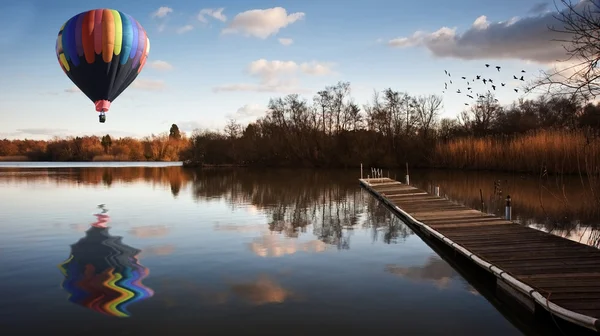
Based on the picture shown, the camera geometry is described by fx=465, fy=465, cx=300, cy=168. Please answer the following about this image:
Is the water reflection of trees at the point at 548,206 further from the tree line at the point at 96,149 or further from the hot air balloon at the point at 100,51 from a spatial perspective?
the tree line at the point at 96,149

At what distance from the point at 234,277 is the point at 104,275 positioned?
2.28 meters

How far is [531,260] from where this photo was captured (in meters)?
7.07

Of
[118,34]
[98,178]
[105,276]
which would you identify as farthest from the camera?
[98,178]

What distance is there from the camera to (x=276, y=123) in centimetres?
6206

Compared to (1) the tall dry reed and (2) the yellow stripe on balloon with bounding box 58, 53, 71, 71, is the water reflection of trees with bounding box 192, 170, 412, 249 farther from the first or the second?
(1) the tall dry reed

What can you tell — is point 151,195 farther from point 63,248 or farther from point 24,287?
point 24,287

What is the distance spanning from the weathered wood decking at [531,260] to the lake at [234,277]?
1.57 ft

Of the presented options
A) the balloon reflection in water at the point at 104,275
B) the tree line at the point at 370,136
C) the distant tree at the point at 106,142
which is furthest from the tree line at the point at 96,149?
the balloon reflection in water at the point at 104,275

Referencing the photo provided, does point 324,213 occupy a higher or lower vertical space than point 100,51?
lower

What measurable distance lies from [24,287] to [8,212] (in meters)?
10.5

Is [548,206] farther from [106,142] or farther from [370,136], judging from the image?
[106,142]

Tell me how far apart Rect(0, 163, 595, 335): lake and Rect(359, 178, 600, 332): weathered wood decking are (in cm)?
48

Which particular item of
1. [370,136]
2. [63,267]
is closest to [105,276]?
[63,267]

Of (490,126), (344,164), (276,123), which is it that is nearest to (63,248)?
(344,164)
